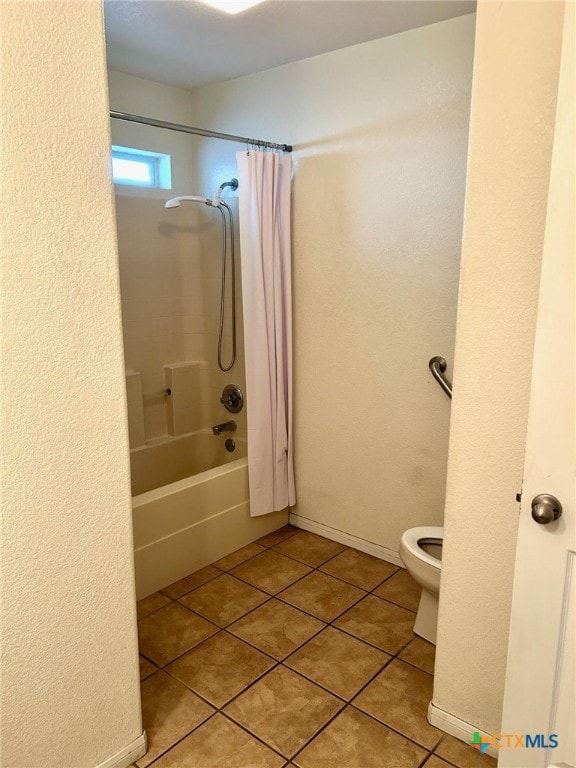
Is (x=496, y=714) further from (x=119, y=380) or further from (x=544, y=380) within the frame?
(x=119, y=380)

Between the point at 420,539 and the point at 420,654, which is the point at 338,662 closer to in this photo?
the point at 420,654

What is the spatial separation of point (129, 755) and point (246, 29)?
271 cm

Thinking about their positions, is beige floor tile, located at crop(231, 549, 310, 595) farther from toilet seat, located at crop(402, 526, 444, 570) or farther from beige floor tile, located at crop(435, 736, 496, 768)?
beige floor tile, located at crop(435, 736, 496, 768)

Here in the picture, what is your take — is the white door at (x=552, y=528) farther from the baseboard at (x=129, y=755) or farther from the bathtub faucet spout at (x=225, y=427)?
the bathtub faucet spout at (x=225, y=427)

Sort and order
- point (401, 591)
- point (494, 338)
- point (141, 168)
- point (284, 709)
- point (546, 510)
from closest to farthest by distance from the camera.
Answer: point (546, 510), point (494, 338), point (284, 709), point (401, 591), point (141, 168)

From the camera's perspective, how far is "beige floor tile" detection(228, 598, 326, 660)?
7.36 ft

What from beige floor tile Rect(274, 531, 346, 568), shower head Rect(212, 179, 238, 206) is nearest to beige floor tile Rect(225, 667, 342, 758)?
beige floor tile Rect(274, 531, 346, 568)

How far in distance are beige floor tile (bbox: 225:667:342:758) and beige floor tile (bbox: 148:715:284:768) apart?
1.5 inches

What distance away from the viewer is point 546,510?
4.21 ft

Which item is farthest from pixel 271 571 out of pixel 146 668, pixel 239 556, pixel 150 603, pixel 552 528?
pixel 552 528

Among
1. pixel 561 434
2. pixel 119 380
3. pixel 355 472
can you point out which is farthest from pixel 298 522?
pixel 561 434

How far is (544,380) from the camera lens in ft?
4.19

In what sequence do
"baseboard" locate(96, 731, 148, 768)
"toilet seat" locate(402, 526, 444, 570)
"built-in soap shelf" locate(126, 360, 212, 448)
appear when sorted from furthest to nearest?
"built-in soap shelf" locate(126, 360, 212, 448), "toilet seat" locate(402, 526, 444, 570), "baseboard" locate(96, 731, 148, 768)

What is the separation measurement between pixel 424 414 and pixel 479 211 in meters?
1.25
